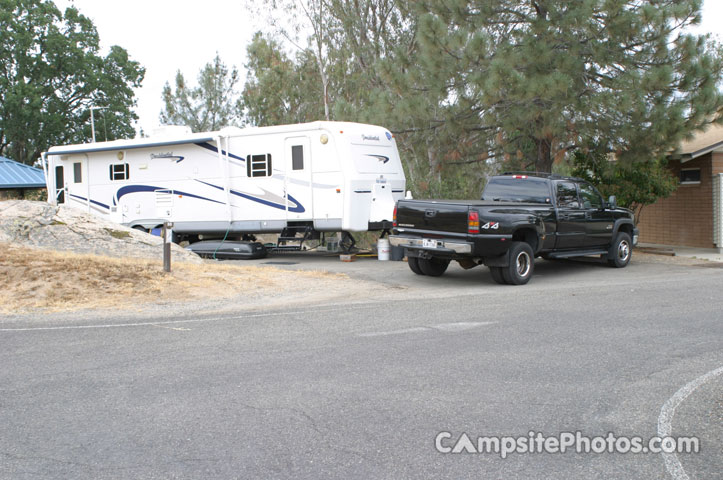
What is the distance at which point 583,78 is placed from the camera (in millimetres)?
16703

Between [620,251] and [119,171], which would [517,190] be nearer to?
[620,251]

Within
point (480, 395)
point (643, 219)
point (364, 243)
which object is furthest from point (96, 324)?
point (643, 219)

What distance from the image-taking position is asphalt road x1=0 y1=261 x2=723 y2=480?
4.32 meters

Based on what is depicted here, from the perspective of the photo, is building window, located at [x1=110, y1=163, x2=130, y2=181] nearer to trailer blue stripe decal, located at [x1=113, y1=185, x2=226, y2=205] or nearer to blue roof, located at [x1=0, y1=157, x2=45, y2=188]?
trailer blue stripe decal, located at [x1=113, y1=185, x2=226, y2=205]

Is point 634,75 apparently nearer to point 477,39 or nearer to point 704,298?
point 477,39

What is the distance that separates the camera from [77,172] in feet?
66.0

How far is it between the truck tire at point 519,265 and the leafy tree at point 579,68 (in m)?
4.36

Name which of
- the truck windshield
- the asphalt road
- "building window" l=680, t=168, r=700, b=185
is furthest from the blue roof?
Result: "building window" l=680, t=168, r=700, b=185

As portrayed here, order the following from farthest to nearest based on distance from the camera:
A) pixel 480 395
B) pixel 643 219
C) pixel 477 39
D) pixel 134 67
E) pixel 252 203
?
pixel 134 67, pixel 643 219, pixel 252 203, pixel 477 39, pixel 480 395

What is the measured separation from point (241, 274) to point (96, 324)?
4508 mm

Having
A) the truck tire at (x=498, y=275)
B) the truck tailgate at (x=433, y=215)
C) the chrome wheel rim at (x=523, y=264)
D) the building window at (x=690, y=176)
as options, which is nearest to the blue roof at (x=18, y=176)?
the truck tailgate at (x=433, y=215)

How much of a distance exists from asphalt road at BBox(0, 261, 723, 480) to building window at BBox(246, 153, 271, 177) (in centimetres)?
816

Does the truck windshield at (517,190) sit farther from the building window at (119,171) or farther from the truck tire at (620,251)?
the building window at (119,171)

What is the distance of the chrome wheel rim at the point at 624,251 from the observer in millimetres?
15609
